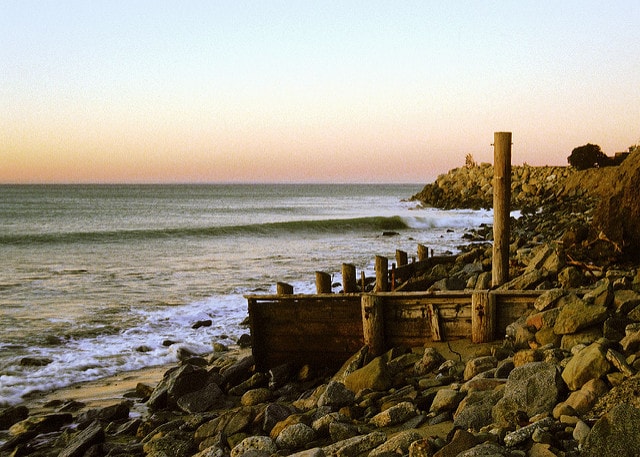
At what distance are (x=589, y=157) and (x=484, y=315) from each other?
43.6 metres

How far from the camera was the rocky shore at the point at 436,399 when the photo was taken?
184 inches

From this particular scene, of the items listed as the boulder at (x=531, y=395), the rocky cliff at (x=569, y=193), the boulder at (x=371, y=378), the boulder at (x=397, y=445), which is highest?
the rocky cliff at (x=569, y=193)

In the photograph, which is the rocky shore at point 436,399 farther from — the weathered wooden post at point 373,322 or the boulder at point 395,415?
the weathered wooden post at point 373,322

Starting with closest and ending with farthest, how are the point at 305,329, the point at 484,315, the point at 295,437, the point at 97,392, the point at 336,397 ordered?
the point at 295,437 < the point at 336,397 < the point at 484,315 < the point at 305,329 < the point at 97,392

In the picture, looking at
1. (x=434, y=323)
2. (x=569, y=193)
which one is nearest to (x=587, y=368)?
(x=434, y=323)

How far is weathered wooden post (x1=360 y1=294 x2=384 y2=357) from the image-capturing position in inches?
344

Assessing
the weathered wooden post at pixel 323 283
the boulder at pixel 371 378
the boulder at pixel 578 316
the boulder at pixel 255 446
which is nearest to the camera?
the boulder at pixel 255 446

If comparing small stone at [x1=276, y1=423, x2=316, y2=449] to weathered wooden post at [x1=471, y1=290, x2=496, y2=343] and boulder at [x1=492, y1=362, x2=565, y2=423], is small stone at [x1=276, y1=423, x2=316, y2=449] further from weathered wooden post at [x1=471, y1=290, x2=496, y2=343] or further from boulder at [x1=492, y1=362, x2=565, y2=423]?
weathered wooden post at [x1=471, y1=290, x2=496, y2=343]

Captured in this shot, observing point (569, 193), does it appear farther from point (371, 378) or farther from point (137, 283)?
point (371, 378)

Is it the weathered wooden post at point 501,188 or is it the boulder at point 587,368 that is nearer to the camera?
the boulder at point 587,368

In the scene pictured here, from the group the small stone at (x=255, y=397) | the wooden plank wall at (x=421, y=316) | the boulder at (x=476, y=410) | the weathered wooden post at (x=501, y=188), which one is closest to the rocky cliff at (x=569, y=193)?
the weathered wooden post at (x=501, y=188)

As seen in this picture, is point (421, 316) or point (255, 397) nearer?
point (255, 397)

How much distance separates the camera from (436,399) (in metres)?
6.15

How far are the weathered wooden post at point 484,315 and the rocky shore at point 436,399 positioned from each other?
7.7 inches
